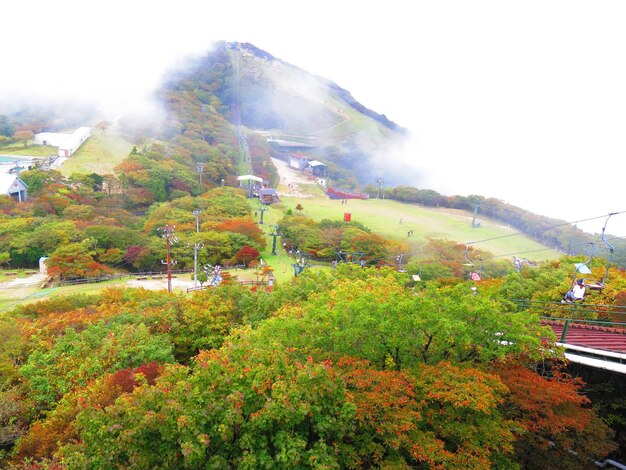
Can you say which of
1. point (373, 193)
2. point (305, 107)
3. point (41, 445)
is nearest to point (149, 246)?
point (41, 445)

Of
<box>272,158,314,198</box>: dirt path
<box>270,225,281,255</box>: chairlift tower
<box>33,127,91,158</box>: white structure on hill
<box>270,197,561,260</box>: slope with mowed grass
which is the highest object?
<box>33,127,91,158</box>: white structure on hill

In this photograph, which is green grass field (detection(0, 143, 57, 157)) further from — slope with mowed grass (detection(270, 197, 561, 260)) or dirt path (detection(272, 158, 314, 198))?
slope with mowed grass (detection(270, 197, 561, 260))

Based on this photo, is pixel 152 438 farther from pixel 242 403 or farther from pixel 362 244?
pixel 362 244

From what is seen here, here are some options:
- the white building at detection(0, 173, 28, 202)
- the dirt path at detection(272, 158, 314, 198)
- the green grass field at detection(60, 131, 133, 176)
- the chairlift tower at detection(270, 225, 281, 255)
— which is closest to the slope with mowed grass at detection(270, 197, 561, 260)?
the dirt path at detection(272, 158, 314, 198)

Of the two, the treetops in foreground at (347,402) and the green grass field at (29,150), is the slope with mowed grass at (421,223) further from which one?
the green grass field at (29,150)

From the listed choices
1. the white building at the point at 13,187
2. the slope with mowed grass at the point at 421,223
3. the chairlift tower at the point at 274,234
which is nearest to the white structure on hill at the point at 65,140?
the white building at the point at 13,187

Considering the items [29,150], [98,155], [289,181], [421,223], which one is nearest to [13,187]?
[98,155]
